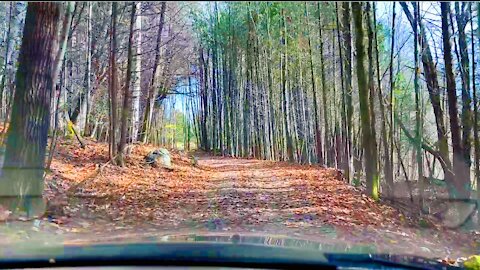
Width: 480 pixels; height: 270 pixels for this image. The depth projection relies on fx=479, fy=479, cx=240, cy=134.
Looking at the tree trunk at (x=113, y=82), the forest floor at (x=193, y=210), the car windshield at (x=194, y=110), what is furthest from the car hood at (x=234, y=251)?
the tree trunk at (x=113, y=82)

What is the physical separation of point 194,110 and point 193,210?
2932 mm

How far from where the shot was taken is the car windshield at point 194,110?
404cm

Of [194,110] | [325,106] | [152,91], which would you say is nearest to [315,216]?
[152,91]

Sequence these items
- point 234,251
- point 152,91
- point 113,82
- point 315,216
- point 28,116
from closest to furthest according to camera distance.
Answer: point 234,251, point 28,116, point 113,82, point 315,216, point 152,91

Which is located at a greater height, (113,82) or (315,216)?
(113,82)

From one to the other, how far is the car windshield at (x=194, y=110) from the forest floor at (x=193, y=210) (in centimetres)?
2

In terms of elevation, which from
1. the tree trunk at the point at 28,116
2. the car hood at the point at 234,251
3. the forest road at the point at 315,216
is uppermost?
the tree trunk at the point at 28,116

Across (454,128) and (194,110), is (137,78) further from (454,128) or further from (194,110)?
(454,128)

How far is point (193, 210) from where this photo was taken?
479 cm

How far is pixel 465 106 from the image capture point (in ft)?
21.3

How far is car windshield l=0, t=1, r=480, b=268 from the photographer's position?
13.3ft

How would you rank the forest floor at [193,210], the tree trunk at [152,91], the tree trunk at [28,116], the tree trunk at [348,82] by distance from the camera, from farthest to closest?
the tree trunk at [348,82]
the tree trunk at [152,91]
the tree trunk at [28,116]
the forest floor at [193,210]

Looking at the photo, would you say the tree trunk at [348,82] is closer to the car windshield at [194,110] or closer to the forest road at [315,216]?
the car windshield at [194,110]

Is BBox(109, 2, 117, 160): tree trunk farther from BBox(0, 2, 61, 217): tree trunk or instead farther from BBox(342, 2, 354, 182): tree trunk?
BBox(342, 2, 354, 182): tree trunk
